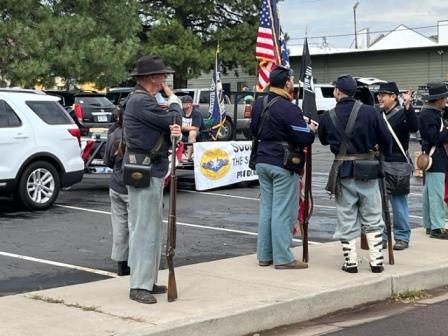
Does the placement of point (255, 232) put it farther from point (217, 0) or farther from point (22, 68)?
point (217, 0)

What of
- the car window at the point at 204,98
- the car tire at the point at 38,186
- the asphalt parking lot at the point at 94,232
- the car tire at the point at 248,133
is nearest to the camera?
the asphalt parking lot at the point at 94,232

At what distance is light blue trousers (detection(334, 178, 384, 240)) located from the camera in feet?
24.5

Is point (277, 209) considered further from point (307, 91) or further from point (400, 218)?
point (400, 218)

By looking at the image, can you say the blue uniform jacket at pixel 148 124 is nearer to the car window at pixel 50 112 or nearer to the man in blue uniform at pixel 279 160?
the man in blue uniform at pixel 279 160

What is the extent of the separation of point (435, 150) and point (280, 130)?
276cm

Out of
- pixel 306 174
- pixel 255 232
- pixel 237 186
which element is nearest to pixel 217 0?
pixel 237 186

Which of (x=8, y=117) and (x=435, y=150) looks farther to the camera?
(x=8, y=117)

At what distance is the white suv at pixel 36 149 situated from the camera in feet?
37.2

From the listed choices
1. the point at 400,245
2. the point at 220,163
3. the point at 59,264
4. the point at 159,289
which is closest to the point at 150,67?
the point at 159,289

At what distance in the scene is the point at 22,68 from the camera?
20.3m

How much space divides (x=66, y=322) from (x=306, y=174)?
122 inches

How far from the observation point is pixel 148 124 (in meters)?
6.14

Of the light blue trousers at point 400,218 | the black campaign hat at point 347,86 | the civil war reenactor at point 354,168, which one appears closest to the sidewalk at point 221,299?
the civil war reenactor at point 354,168

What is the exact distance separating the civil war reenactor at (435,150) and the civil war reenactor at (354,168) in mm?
1799
